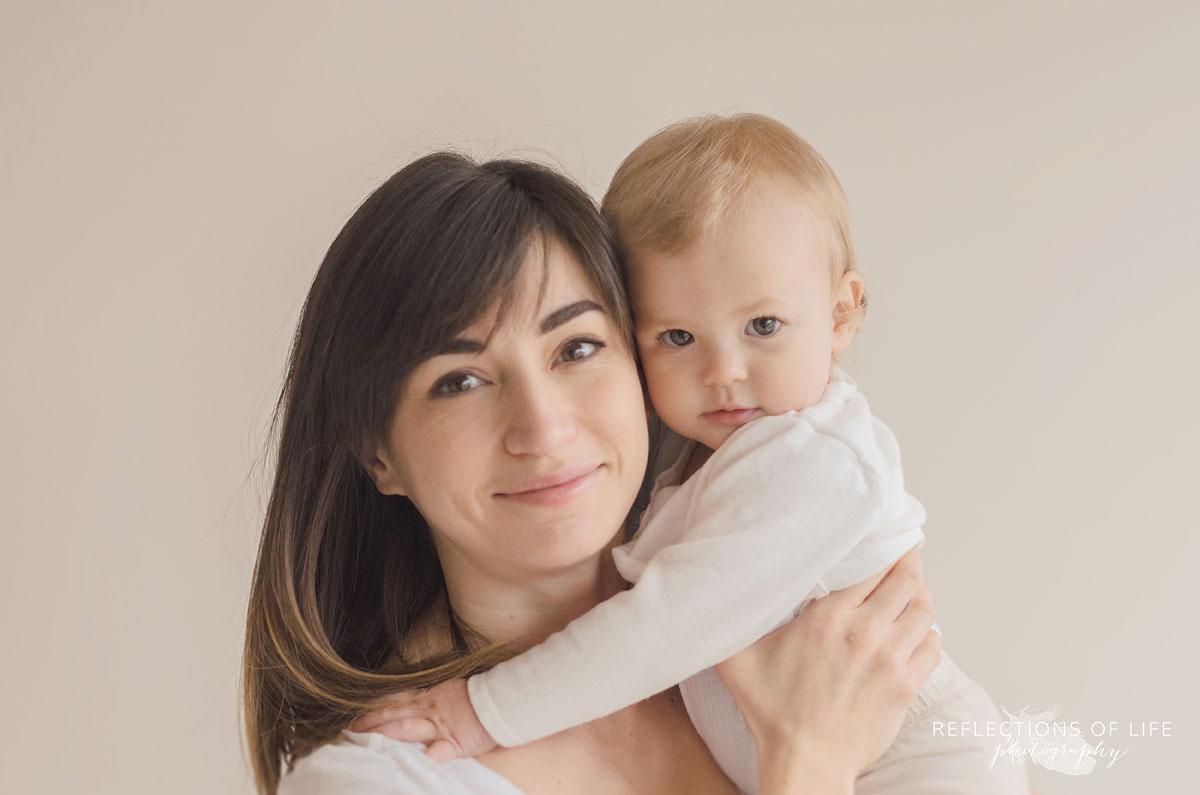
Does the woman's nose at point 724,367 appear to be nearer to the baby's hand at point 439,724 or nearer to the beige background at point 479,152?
the baby's hand at point 439,724

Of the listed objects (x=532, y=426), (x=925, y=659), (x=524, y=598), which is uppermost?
(x=532, y=426)

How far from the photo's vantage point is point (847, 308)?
A: 1.68 m

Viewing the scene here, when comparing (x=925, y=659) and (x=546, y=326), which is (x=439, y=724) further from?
(x=925, y=659)

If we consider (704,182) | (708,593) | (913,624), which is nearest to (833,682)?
(913,624)

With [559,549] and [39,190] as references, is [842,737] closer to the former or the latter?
[559,549]

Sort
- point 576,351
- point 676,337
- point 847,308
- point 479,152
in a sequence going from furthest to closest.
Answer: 1. point 479,152
2. point 847,308
3. point 676,337
4. point 576,351

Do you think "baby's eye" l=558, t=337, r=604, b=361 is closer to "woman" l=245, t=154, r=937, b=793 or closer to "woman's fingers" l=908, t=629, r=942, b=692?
"woman" l=245, t=154, r=937, b=793

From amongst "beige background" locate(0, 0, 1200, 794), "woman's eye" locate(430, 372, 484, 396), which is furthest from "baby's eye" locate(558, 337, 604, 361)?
"beige background" locate(0, 0, 1200, 794)

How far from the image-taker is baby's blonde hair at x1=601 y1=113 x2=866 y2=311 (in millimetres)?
1492

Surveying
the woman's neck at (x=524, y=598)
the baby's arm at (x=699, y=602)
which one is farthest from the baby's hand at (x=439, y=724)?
the woman's neck at (x=524, y=598)

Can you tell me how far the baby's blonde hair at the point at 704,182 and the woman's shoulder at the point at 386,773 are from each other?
30.2 inches

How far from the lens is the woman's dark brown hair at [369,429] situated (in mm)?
1386

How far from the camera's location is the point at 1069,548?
2.75m

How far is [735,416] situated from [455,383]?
0.42m
